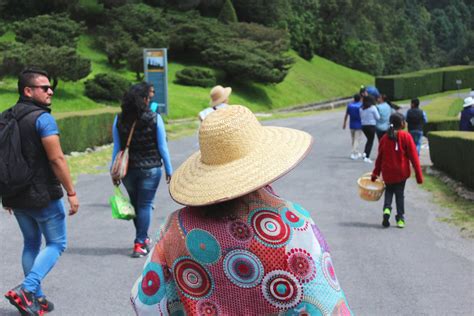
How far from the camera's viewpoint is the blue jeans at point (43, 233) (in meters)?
5.69

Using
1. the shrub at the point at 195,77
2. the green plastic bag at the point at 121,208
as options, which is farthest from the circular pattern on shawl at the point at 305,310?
the shrub at the point at 195,77

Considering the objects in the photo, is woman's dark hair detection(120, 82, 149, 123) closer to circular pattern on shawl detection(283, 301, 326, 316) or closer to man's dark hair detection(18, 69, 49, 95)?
man's dark hair detection(18, 69, 49, 95)

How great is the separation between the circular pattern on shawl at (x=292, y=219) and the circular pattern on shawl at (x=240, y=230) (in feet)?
0.47

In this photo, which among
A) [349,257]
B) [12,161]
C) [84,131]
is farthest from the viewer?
[84,131]

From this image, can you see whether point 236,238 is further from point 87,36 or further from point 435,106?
point 87,36

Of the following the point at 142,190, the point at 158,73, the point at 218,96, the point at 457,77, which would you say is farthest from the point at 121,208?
the point at 457,77

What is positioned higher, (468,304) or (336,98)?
(468,304)

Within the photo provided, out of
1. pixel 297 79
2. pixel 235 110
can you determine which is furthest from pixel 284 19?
pixel 235 110

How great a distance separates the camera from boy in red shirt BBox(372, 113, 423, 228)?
965 centimetres

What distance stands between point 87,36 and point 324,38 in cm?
2669

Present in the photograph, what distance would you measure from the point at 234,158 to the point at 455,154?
35.4ft

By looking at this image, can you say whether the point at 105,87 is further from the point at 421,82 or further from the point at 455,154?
the point at 421,82

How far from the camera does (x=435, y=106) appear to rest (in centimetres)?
2747

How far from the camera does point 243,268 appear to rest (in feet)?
9.71
